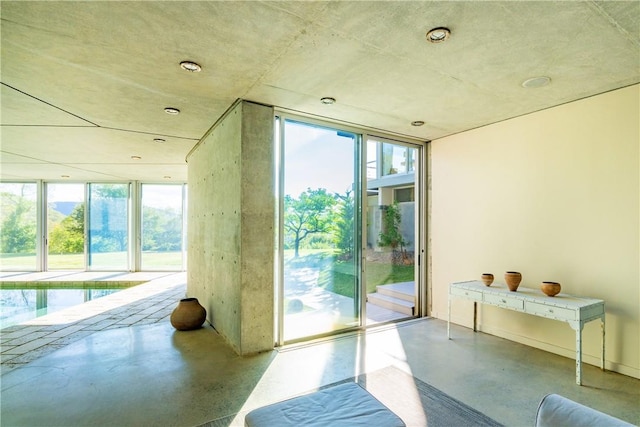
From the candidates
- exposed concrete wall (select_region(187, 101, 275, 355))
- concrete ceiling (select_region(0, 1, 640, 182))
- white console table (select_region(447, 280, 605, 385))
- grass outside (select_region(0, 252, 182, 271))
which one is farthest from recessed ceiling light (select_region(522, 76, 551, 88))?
grass outside (select_region(0, 252, 182, 271))

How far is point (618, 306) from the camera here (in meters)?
3.01

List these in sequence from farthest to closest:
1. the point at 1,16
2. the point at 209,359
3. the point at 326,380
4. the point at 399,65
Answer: the point at 209,359 → the point at 326,380 → the point at 399,65 → the point at 1,16

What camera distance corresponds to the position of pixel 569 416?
133 cm

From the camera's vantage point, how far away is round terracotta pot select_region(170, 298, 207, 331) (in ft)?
13.5

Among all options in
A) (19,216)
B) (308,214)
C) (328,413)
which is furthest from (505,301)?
(19,216)

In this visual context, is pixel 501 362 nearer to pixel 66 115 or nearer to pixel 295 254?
pixel 295 254

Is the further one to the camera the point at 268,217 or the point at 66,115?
the point at 66,115

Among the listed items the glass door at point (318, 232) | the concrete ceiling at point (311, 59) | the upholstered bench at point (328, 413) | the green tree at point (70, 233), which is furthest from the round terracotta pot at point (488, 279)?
the green tree at point (70, 233)

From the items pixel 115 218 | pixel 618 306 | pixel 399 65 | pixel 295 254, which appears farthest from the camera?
pixel 115 218

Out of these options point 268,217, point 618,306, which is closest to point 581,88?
point 618,306

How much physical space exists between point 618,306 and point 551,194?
1.24 metres

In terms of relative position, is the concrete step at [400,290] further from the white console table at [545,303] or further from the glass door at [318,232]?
the white console table at [545,303]

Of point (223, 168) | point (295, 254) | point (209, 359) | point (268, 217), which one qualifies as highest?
point (223, 168)

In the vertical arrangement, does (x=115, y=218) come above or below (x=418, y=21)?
below
